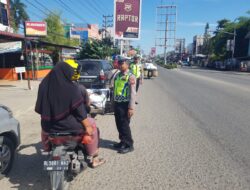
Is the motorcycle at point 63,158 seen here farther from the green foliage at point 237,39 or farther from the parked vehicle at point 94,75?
the green foliage at point 237,39

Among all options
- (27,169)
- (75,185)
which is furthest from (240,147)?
(27,169)

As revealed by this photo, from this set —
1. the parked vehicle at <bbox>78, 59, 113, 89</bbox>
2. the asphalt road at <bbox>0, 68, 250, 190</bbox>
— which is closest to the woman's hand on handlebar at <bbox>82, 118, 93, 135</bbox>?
the asphalt road at <bbox>0, 68, 250, 190</bbox>

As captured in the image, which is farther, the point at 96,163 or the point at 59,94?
the point at 96,163

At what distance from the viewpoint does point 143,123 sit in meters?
7.95

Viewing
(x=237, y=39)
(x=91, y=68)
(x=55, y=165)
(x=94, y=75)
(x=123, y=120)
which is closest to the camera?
(x=55, y=165)

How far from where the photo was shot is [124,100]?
5.35m

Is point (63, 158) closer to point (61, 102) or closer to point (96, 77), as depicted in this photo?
point (61, 102)

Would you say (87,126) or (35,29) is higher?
(35,29)

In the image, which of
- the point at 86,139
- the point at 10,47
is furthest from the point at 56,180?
the point at 10,47

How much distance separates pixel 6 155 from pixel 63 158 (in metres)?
1.28

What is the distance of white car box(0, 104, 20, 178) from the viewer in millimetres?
4238

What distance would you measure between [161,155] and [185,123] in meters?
2.90

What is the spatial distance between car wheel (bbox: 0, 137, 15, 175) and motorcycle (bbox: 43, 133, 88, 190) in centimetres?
87

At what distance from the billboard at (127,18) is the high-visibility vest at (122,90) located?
70.8ft
